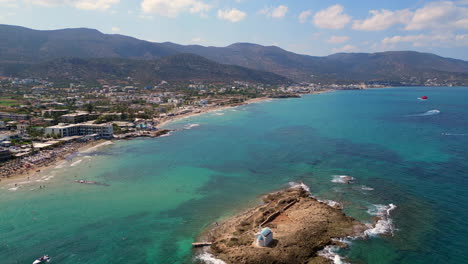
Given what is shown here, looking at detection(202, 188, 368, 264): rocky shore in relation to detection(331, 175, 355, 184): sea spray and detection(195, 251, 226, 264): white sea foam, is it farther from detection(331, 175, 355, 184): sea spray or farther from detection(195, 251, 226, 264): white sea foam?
detection(331, 175, 355, 184): sea spray

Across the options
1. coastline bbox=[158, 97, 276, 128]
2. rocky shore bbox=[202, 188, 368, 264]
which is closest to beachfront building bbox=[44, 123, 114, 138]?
coastline bbox=[158, 97, 276, 128]

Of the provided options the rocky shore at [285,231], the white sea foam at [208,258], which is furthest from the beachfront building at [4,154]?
the white sea foam at [208,258]

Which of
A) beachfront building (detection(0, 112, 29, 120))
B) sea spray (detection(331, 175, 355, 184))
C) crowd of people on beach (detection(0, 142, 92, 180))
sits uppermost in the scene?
beachfront building (detection(0, 112, 29, 120))

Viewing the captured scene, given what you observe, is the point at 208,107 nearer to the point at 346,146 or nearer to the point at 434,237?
the point at 346,146

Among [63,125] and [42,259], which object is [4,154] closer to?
[63,125]

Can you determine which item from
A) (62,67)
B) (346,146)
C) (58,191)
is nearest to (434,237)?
(346,146)

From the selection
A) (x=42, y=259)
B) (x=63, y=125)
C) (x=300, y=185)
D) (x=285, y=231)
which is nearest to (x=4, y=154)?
(x=63, y=125)
